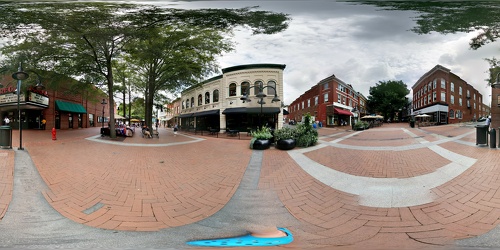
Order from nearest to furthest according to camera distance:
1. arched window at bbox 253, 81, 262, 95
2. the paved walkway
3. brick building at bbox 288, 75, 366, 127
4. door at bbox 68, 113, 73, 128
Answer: the paved walkway < arched window at bbox 253, 81, 262, 95 < brick building at bbox 288, 75, 366, 127 < door at bbox 68, 113, 73, 128

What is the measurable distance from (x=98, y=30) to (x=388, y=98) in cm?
239

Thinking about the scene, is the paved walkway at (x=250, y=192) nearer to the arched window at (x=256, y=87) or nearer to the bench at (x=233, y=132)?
the bench at (x=233, y=132)

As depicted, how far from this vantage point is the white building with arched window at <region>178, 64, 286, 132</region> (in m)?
1.52

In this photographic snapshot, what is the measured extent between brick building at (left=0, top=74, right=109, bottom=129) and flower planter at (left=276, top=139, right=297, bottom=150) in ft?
4.63

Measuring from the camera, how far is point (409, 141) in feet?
5.41

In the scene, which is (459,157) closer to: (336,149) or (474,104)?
(474,104)

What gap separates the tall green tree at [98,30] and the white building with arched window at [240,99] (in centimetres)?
38

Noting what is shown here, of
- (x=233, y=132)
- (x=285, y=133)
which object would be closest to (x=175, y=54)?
(x=233, y=132)

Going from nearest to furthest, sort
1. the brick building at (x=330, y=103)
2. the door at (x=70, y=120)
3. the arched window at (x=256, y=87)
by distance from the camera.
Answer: the arched window at (x=256, y=87) → the brick building at (x=330, y=103) → the door at (x=70, y=120)

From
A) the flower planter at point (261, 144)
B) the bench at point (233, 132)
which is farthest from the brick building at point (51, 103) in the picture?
the flower planter at point (261, 144)

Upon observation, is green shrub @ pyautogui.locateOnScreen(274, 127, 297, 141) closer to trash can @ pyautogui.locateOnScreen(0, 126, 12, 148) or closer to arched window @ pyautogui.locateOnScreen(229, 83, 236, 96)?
arched window @ pyautogui.locateOnScreen(229, 83, 236, 96)

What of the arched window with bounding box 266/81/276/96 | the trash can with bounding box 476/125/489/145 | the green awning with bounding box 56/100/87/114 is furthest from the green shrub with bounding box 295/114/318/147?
the green awning with bounding box 56/100/87/114

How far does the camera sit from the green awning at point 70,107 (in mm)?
1820

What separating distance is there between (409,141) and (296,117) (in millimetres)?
923
